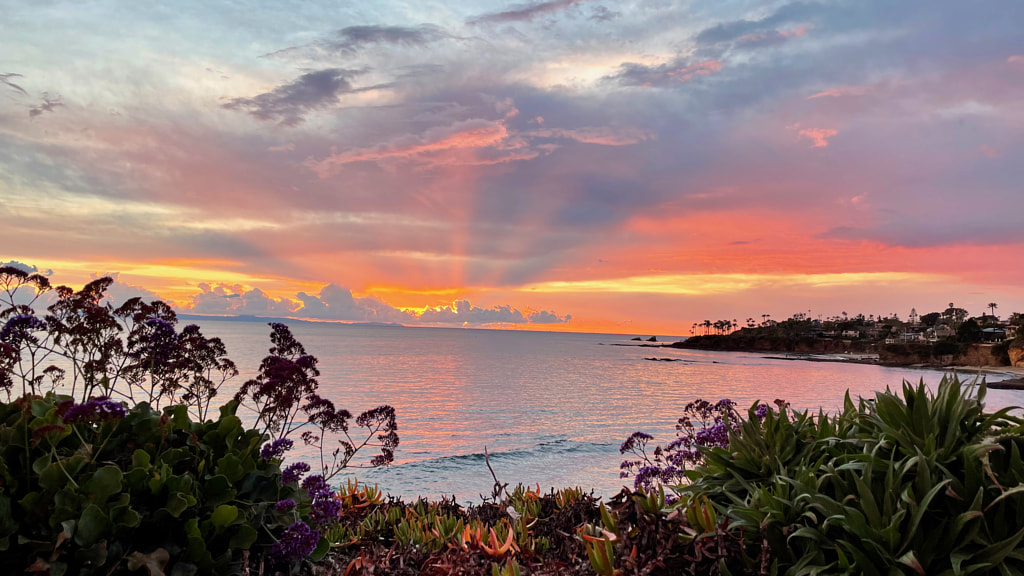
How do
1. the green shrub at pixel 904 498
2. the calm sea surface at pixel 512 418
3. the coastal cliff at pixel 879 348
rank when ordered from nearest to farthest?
the green shrub at pixel 904 498 → the calm sea surface at pixel 512 418 → the coastal cliff at pixel 879 348

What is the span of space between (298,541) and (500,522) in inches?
59.0

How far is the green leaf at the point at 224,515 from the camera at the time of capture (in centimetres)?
304

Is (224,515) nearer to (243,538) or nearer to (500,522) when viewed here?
(243,538)

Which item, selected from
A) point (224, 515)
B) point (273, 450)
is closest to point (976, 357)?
point (273, 450)

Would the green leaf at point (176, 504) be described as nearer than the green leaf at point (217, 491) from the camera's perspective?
Yes

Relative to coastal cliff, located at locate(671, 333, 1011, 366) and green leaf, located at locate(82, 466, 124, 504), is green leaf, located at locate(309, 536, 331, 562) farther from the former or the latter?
coastal cliff, located at locate(671, 333, 1011, 366)

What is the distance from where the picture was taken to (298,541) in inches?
132

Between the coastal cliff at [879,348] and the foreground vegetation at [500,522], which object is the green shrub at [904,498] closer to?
the foreground vegetation at [500,522]

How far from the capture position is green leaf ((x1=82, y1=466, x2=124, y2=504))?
9.41 ft

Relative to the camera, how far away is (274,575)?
3457 millimetres

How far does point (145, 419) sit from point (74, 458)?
54cm

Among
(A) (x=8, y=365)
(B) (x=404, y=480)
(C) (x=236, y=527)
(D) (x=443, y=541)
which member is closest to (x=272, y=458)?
(C) (x=236, y=527)

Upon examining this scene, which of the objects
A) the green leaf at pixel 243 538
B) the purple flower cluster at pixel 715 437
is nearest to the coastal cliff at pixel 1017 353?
the purple flower cluster at pixel 715 437

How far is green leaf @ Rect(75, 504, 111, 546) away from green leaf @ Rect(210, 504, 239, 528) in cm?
48
